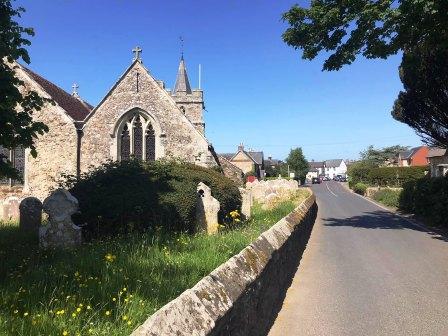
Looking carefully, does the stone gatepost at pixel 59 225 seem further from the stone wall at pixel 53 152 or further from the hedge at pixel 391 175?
the hedge at pixel 391 175

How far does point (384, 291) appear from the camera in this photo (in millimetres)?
7520

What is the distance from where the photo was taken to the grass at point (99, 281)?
3275 millimetres

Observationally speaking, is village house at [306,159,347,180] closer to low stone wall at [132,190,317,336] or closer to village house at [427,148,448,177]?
village house at [427,148,448,177]

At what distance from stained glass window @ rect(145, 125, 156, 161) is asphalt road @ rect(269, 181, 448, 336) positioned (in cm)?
1275

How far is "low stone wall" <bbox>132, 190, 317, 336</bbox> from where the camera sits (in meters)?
2.78

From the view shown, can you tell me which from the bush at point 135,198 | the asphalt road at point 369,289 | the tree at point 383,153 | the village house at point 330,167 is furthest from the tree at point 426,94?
the village house at point 330,167

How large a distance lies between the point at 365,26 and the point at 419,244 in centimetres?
739

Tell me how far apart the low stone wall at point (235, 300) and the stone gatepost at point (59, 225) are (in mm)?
3311

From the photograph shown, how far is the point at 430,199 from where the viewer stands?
63.5 feet

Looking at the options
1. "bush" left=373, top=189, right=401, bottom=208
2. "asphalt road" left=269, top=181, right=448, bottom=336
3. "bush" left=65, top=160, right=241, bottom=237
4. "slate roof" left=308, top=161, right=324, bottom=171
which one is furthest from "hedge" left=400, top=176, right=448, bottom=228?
"slate roof" left=308, top=161, right=324, bottom=171

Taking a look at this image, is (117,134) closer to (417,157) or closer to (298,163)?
(298,163)

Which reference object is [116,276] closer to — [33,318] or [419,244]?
[33,318]

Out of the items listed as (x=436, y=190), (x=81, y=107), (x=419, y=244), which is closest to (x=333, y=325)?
(x=419, y=244)

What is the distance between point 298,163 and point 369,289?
8546 centimetres
